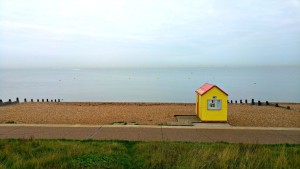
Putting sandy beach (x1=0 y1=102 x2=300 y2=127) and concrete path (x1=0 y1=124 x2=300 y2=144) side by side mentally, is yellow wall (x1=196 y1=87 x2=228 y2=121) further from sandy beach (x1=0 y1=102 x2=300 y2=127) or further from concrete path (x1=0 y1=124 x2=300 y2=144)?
concrete path (x1=0 y1=124 x2=300 y2=144)

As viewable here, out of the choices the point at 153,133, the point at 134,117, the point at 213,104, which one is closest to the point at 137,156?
the point at 153,133

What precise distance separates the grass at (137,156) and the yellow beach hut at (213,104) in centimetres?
581

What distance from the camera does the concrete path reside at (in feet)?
25.2

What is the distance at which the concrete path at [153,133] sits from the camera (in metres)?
7.69

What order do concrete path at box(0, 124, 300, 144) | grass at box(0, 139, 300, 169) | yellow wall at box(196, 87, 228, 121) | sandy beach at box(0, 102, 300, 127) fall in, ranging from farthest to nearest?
sandy beach at box(0, 102, 300, 127) → yellow wall at box(196, 87, 228, 121) → concrete path at box(0, 124, 300, 144) → grass at box(0, 139, 300, 169)

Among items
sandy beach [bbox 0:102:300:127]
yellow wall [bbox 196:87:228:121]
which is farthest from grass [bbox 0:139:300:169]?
sandy beach [bbox 0:102:300:127]

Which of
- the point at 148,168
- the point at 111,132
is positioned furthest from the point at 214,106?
the point at 148,168

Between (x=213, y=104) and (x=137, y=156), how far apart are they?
7591 millimetres

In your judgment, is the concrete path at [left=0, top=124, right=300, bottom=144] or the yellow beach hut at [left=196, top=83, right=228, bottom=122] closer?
the concrete path at [left=0, top=124, right=300, bottom=144]

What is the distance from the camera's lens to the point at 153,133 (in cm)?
833

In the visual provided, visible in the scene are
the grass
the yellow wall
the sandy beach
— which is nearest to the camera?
the grass

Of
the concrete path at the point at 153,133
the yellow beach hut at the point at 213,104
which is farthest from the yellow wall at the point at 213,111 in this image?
the concrete path at the point at 153,133

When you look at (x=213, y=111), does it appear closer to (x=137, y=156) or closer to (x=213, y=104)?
(x=213, y=104)

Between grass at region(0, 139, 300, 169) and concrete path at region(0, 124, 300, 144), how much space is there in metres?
1.05
